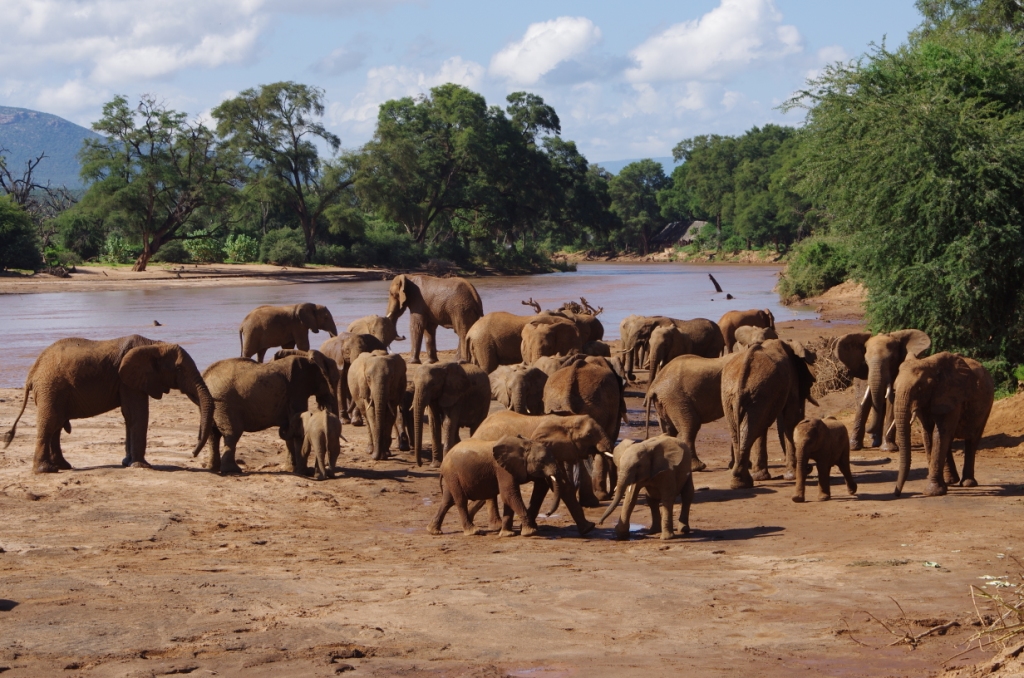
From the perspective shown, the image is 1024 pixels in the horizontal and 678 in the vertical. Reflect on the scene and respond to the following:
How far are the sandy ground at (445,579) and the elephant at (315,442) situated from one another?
24cm

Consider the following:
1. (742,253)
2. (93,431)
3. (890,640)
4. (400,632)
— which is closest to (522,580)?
(400,632)

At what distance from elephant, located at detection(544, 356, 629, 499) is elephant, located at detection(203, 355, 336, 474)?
2719 mm

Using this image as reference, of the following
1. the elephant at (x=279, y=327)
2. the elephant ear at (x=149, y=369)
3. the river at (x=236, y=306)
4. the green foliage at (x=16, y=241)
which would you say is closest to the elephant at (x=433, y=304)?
the elephant at (x=279, y=327)

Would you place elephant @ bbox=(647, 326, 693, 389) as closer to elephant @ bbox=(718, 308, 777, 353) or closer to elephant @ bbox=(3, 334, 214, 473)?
elephant @ bbox=(718, 308, 777, 353)

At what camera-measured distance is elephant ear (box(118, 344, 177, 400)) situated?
41.2 ft

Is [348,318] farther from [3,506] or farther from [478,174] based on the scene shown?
[478,174]

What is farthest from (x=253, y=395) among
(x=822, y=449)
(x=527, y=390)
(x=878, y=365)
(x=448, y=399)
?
(x=878, y=365)

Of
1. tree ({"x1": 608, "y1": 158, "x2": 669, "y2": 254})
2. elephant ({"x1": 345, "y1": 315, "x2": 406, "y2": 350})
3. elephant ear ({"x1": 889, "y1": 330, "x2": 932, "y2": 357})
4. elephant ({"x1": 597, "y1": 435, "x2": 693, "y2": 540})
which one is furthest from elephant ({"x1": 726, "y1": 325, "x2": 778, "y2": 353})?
tree ({"x1": 608, "y1": 158, "x2": 669, "y2": 254})

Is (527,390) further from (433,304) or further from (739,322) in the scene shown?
(739,322)

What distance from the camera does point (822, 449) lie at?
1151cm

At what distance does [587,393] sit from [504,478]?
257 centimetres

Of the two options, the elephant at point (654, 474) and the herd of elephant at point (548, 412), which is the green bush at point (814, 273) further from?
the elephant at point (654, 474)

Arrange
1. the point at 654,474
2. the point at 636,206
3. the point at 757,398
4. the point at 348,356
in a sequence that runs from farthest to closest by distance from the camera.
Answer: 1. the point at 636,206
2. the point at 348,356
3. the point at 757,398
4. the point at 654,474

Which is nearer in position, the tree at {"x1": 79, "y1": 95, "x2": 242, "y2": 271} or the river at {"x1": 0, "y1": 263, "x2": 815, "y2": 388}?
the river at {"x1": 0, "y1": 263, "x2": 815, "y2": 388}
